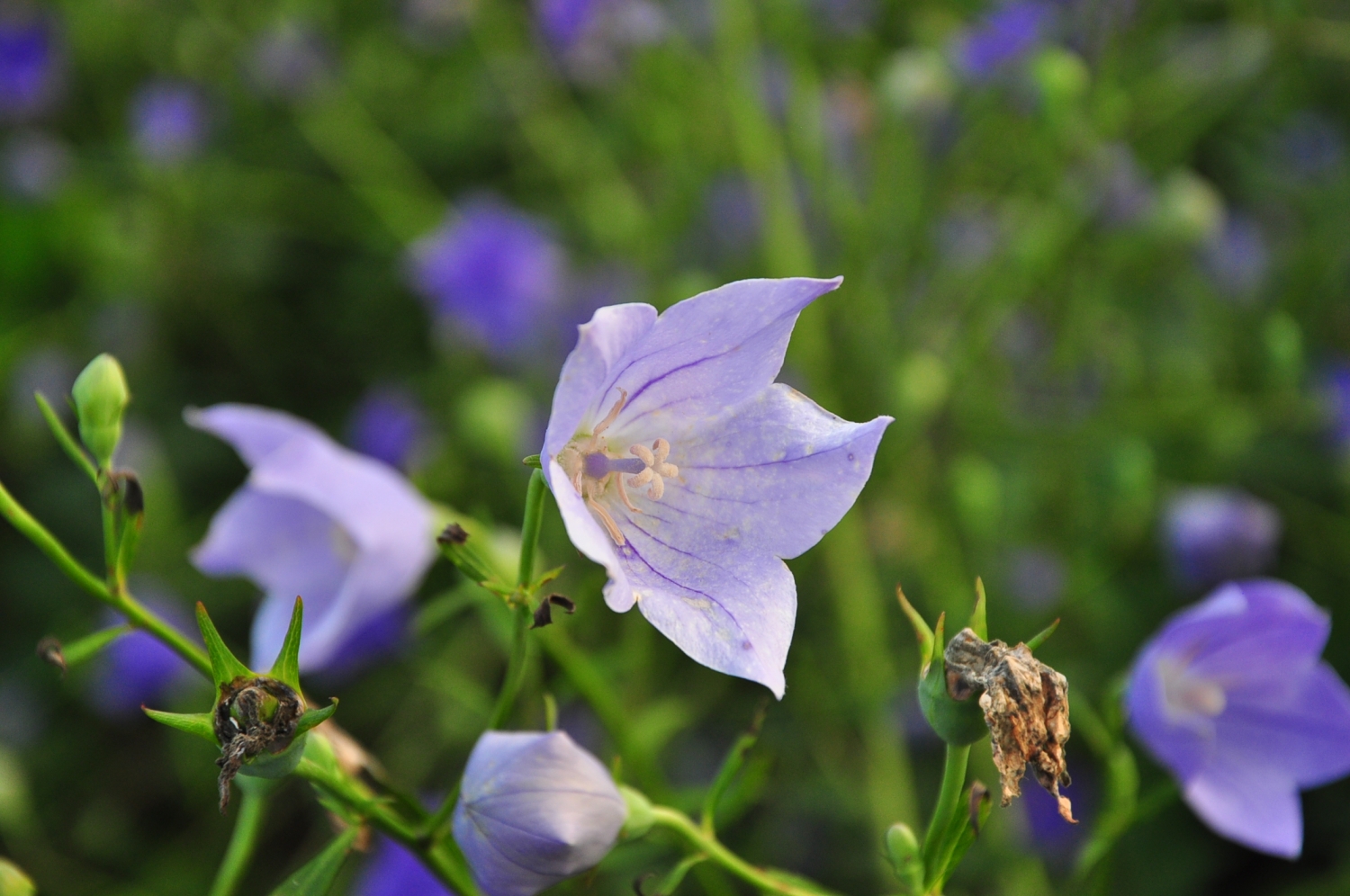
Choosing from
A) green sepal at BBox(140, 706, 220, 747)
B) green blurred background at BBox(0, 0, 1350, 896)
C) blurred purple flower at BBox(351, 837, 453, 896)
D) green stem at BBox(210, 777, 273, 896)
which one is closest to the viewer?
green sepal at BBox(140, 706, 220, 747)

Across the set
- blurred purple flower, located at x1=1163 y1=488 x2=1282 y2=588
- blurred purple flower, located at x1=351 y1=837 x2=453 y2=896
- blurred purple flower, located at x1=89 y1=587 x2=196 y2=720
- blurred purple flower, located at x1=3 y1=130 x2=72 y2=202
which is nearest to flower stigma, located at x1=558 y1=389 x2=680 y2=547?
blurred purple flower, located at x1=351 y1=837 x2=453 y2=896

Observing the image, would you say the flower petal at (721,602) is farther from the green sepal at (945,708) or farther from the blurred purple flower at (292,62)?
the blurred purple flower at (292,62)

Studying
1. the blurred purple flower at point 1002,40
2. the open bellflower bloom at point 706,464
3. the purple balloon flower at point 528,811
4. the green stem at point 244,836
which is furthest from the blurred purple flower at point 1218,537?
the green stem at point 244,836

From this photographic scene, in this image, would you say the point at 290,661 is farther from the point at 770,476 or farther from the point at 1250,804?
the point at 1250,804

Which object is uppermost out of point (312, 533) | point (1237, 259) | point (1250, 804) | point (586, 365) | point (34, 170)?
point (586, 365)

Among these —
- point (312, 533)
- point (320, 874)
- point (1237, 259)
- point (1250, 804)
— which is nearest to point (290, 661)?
point (320, 874)

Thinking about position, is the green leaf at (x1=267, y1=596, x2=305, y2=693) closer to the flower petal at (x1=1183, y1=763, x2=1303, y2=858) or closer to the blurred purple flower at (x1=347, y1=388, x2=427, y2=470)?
the flower petal at (x1=1183, y1=763, x2=1303, y2=858)

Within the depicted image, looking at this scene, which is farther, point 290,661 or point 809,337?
point 809,337

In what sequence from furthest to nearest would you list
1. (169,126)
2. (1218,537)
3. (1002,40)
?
1. (169,126)
2. (1002,40)
3. (1218,537)
